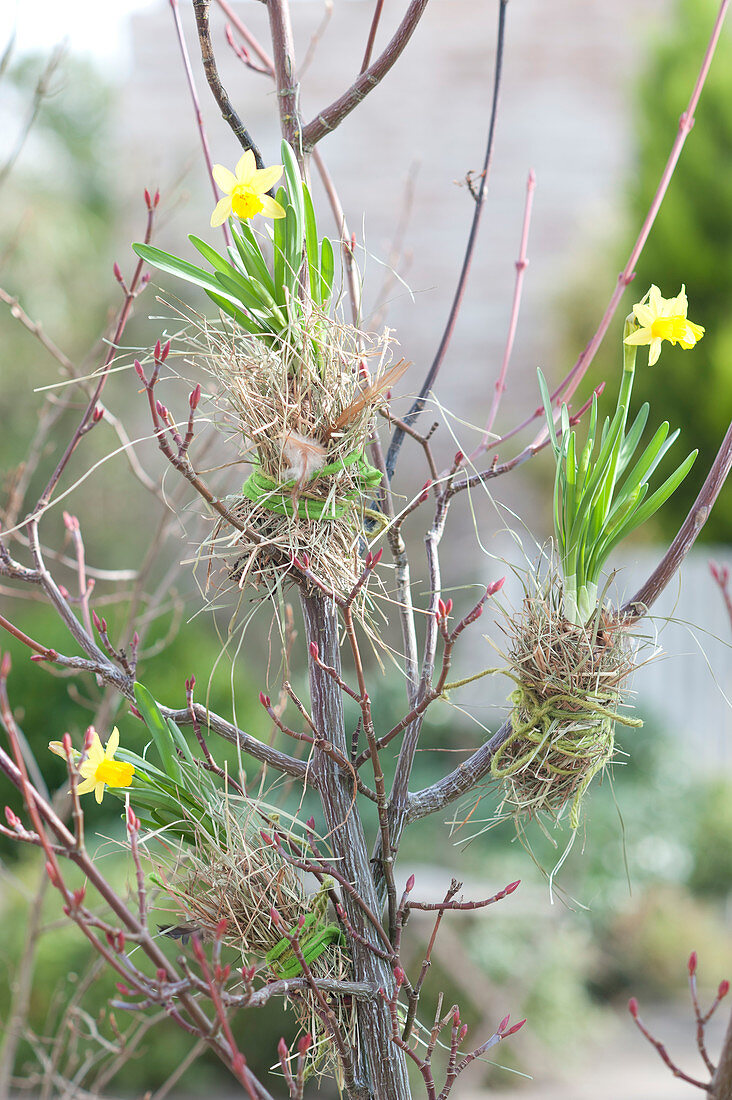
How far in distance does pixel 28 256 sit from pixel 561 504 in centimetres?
661

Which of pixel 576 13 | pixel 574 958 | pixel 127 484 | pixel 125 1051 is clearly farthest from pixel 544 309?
pixel 125 1051

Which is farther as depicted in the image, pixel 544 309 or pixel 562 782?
pixel 544 309

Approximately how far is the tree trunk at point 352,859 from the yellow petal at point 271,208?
281 millimetres

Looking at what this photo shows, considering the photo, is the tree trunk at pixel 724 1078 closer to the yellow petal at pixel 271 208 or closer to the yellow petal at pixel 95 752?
the yellow petal at pixel 95 752

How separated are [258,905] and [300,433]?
0.35 m

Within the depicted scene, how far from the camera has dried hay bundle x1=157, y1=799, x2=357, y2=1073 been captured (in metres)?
0.69

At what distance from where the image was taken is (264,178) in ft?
2.13

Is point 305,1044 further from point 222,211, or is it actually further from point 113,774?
point 222,211

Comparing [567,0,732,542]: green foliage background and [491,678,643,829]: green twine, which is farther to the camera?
[567,0,732,542]: green foliage background

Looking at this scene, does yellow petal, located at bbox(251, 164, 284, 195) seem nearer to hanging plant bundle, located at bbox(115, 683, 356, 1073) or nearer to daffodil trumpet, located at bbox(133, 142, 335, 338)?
daffodil trumpet, located at bbox(133, 142, 335, 338)

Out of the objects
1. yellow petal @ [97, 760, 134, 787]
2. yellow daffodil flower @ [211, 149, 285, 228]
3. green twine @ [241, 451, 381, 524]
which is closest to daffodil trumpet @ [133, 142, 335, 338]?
yellow daffodil flower @ [211, 149, 285, 228]

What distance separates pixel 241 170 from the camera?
65cm

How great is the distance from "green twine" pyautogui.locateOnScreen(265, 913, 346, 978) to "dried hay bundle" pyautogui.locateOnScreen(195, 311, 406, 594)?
25cm

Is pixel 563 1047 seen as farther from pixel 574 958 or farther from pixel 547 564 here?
pixel 547 564
